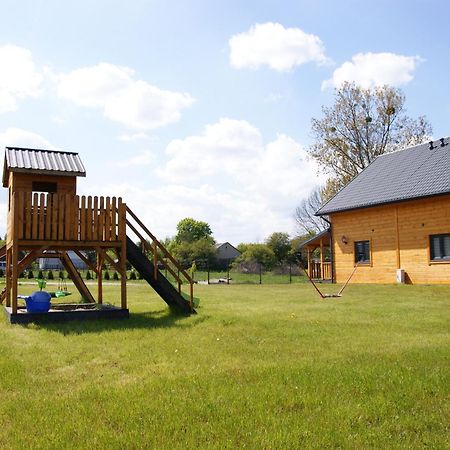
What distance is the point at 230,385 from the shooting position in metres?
6.31

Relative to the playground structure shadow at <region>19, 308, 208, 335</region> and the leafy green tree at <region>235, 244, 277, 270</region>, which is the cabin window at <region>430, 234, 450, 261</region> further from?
the leafy green tree at <region>235, 244, 277, 270</region>

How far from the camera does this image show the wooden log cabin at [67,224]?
12945mm

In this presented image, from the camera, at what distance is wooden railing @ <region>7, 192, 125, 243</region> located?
12906mm

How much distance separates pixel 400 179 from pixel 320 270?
32.1 ft

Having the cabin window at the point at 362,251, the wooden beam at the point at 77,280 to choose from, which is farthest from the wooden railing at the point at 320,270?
the wooden beam at the point at 77,280

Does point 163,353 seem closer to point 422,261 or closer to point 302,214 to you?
point 422,261

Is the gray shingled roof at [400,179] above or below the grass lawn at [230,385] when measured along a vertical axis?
above

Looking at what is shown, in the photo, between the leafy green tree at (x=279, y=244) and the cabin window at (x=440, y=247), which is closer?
the cabin window at (x=440, y=247)

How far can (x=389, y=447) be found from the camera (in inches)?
176

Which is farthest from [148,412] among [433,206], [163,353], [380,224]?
[380,224]

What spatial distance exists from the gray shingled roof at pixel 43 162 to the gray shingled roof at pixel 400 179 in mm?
14956

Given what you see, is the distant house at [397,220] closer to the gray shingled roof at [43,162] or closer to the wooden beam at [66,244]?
the wooden beam at [66,244]

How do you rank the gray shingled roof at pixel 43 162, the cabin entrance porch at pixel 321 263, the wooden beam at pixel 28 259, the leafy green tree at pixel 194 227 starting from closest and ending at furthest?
the wooden beam at pixel 28 259 < the gray shingled roof at pixel 43 162 < the cabin entrance porch at pixel 321 263 < the leafy green tree at pixel 194 227

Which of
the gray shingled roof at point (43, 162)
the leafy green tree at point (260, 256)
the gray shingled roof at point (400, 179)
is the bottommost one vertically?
the leafy green tree at point (260, 256)
